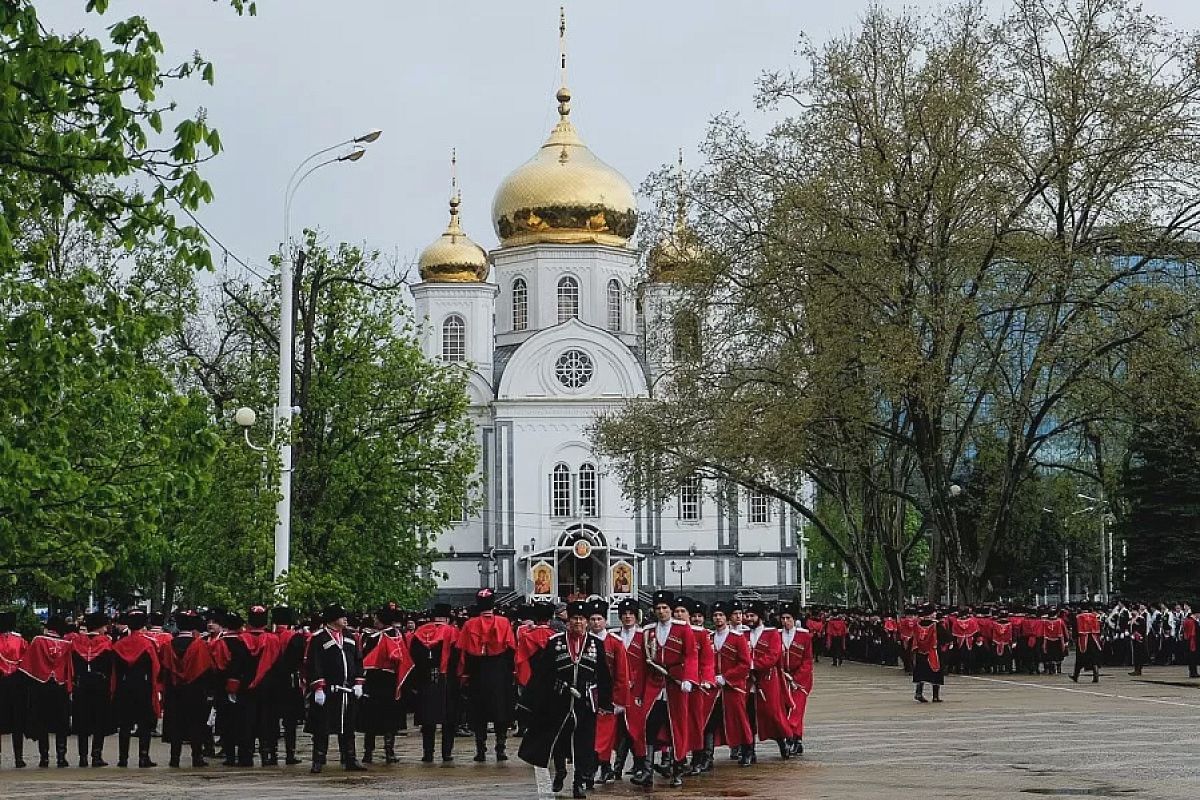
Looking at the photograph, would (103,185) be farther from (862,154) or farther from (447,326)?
(447,326)

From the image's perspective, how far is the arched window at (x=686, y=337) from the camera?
136 ft

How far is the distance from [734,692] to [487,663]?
9.65 ft

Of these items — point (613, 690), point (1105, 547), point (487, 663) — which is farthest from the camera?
Result: point (1105, 547)

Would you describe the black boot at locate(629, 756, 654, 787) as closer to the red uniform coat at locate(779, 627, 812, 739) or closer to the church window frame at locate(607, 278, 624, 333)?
the red uniform coat at locate(779, 627, 812, 739)

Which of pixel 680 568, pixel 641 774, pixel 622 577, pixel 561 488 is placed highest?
pixel 561 488

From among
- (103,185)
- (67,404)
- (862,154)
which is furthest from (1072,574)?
(67,404)

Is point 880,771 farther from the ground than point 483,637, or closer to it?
closer to it

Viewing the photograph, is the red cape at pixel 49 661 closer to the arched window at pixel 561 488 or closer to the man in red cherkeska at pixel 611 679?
the man in red cherkeska at pixel 611 679

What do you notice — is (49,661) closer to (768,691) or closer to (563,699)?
(563,699)

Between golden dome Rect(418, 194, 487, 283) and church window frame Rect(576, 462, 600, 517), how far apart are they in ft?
36.1

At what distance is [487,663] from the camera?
1942 cm

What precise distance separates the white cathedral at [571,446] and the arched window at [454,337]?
0.70 m

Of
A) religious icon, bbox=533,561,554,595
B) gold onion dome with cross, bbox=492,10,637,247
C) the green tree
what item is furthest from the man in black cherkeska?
gold onion dome with cross, bbox=492,10,637,247

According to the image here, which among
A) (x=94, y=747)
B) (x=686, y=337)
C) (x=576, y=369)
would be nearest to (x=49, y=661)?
(x=94, y=747)
